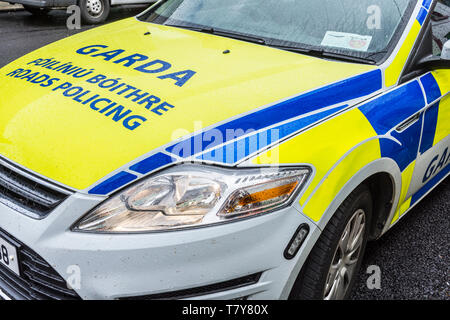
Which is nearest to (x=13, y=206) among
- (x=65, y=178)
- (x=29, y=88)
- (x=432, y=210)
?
(x=65, y=178)

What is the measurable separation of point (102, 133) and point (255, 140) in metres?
0.54

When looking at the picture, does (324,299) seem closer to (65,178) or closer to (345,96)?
(345,96)

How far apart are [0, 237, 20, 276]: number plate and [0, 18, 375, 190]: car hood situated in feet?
0.91

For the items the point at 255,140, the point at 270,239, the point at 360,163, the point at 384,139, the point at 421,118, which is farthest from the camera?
the point at 421,118

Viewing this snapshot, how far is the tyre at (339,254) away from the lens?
1.83 meters

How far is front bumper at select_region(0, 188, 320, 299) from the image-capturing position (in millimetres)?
1560

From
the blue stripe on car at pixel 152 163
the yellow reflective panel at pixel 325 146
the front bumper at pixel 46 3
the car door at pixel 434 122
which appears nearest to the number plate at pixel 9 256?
the blue stripe on car at pixel 152 163

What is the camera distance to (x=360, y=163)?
1935 millimetres

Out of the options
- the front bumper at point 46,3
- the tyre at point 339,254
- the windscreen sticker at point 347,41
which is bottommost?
the front bumper at point 46,3

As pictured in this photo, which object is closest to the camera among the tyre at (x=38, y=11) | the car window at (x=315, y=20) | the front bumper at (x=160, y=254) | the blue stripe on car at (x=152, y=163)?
the front bumper at (x=160, y=254)

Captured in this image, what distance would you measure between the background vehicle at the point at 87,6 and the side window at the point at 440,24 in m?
6.86

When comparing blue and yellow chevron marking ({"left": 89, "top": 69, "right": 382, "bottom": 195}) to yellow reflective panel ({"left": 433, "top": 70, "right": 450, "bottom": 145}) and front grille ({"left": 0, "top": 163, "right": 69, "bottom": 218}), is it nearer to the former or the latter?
front grille ({"left": 0, "top": 163, "right": 69, "bottom": 218})

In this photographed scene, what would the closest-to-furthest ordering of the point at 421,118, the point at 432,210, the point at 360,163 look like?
1. the point at 360,163
2. the point at 421,118
3. the point at 432,210

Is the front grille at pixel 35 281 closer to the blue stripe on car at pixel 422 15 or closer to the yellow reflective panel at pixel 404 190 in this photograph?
the yellow reflective panel at pixel 404 190
